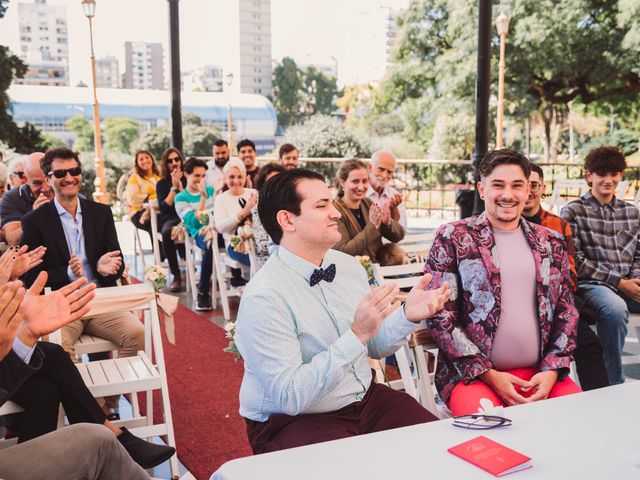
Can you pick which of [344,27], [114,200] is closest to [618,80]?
[114,200]

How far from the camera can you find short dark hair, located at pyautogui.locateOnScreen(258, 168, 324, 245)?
2.18 m

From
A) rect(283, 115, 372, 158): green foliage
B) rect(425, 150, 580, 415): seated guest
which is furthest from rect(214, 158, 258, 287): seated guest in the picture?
rect(283, 115, 372, 158): green foliage

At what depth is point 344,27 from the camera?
94312mm

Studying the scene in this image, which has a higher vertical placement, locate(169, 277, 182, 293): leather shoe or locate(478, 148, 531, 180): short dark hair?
locate(478, 148, 531, 180): short dark hair

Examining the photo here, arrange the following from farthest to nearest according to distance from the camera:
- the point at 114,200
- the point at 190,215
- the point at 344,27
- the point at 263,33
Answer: the point at 263,33 < the point at 344,27 < the point at 114,200 < the point at 190,215

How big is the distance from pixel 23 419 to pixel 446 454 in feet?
6.04

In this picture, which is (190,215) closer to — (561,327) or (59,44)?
(561,327)

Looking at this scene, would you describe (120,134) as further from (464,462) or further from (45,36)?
(45,36)

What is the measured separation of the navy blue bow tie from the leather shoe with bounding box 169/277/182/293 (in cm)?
485

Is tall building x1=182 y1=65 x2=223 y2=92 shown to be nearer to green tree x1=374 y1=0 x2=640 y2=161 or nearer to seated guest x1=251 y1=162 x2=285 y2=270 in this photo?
green tree x1=374 y1=0 x2=640 y2=161

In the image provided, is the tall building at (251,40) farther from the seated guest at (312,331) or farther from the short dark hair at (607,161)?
the seated guest at (312,331)

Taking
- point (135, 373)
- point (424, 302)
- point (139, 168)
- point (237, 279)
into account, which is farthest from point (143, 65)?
point (424, 302)

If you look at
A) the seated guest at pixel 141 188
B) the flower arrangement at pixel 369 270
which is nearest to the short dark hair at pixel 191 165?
the seated guest at pixel 141 188

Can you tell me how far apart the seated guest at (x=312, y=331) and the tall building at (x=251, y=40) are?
9842cm
